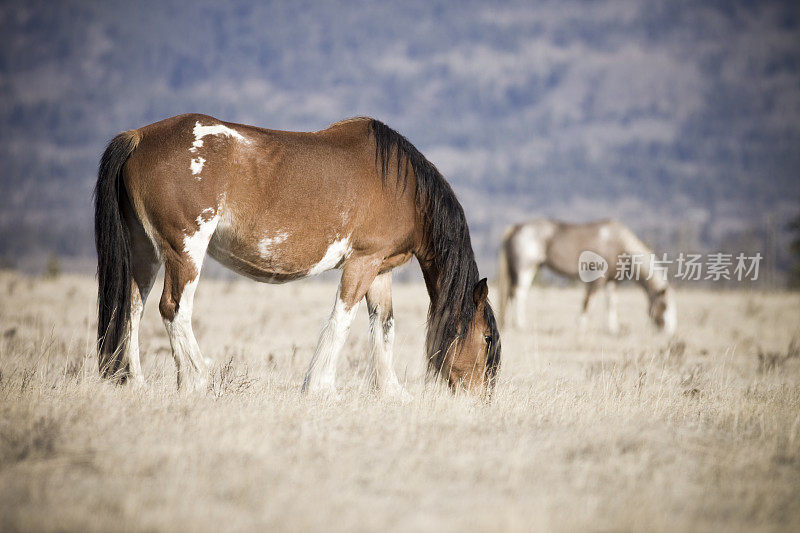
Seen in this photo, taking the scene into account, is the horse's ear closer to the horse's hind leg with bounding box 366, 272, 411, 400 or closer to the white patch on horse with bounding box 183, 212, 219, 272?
the horse's hind leg with bounding box 366, 272, 411, 400

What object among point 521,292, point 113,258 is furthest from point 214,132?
point 521,292

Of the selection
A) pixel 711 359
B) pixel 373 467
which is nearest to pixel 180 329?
pixel 373 467

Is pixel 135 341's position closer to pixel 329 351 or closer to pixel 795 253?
pixel 329 351

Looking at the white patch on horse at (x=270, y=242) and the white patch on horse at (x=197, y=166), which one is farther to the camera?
the white patch on horse at (x=270, y=242)

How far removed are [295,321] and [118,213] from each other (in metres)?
7.37

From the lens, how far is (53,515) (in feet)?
9.43

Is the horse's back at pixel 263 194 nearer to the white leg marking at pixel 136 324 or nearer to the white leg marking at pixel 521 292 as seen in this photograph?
the white leg marking at pixel 136 324

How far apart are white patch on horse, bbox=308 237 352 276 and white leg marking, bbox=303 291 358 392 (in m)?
0.32

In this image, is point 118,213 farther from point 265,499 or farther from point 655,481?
Answer: point 655,481

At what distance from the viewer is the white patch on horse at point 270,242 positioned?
18.2ft

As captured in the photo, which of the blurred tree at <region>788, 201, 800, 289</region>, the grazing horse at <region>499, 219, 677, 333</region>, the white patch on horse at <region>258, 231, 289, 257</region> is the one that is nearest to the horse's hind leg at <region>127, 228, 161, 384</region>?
the white patch on horse at <region>258, 231, 289, 257</region>

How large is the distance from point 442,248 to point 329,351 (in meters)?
1.64

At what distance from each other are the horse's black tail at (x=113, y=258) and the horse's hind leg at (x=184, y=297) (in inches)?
17.4

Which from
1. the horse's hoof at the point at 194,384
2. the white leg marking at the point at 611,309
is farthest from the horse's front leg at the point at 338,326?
the white leg marking at the point at 611,309
